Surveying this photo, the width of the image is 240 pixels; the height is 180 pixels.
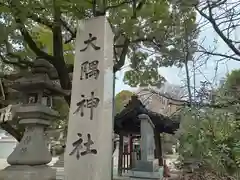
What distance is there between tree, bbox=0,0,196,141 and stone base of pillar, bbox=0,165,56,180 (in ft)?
6.57

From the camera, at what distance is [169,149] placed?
55.5 feet

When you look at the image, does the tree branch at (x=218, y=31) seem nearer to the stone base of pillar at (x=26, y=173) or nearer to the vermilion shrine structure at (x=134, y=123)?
the stone base of pillar at (x=26, y=173)

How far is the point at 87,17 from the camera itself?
4.00 metres

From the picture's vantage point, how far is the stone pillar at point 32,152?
4058 millimetres

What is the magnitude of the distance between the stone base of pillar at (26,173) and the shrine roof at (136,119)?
4512 millimetres

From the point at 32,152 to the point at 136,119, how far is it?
489 centimetres

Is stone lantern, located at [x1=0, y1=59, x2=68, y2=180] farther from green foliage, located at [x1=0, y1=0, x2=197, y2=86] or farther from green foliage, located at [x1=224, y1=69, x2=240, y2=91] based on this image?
green foliage, located at [x1=224, y1=69, x2=240, y2=91]

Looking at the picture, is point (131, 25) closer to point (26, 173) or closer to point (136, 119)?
point (26, 173)

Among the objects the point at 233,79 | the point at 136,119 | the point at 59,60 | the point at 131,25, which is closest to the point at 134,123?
the point at 136,119

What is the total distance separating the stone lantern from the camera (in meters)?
4.11

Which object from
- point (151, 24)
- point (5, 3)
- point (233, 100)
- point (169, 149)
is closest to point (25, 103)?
point (5, 3)

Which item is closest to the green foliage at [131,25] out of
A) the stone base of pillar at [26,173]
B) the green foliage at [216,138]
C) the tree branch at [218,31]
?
the tree branch at [218,31]

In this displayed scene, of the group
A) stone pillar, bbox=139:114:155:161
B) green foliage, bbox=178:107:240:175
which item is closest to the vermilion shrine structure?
stone pillar, bbox=139:114:155:161

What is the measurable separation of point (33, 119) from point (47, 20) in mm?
1838
